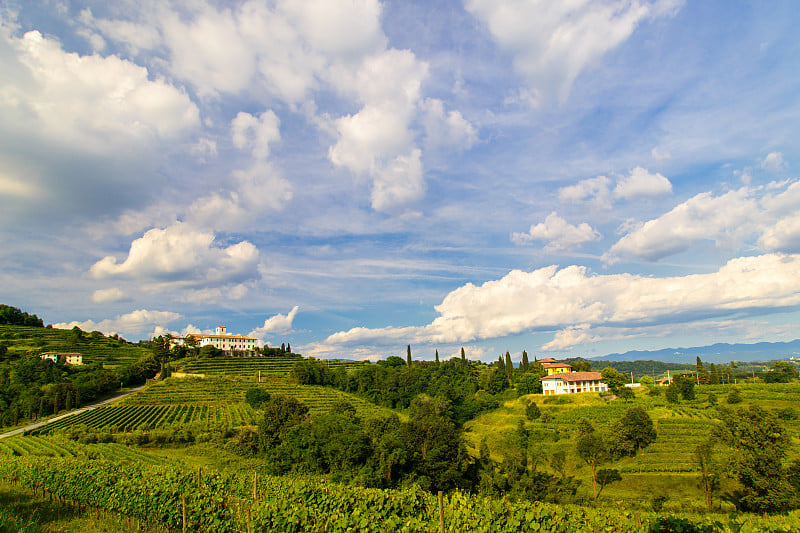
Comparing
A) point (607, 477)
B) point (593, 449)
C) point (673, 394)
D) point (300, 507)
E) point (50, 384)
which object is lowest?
point (607, 477)

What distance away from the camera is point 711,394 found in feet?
229

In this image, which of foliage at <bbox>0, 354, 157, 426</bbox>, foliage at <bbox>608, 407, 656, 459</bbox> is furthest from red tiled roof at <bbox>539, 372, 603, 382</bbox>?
foliage at <bbox>0, 354, 157, 426</bbox>

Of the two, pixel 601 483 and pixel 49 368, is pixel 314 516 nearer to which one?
pixel 601 483

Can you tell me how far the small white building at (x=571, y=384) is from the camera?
312ft

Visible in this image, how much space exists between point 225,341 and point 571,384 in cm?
12427

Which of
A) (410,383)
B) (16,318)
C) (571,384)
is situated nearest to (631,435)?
(571,384)

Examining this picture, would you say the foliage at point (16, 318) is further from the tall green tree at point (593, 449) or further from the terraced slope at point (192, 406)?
the tall green tree at point (593, 449)

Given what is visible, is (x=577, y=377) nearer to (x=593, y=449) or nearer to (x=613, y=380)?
(x=613, y=380)

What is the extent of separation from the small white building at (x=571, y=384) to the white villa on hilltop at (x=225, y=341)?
106m

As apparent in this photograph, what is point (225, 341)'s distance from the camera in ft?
522

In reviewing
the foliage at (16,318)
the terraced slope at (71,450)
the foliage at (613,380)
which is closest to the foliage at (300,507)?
the terraced slope at (71,450)

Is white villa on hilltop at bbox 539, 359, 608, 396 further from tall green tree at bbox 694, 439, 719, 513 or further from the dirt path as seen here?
the dirt path

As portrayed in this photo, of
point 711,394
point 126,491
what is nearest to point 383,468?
point 126,491

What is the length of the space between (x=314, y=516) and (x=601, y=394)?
3356 inches
